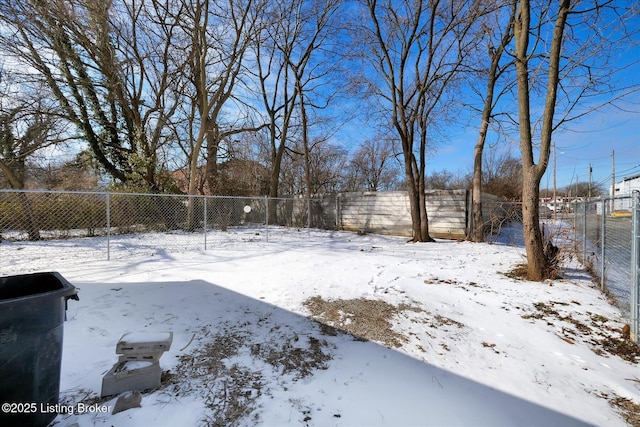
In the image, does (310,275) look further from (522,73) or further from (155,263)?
(522,73)

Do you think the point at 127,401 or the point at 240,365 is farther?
the point at 240,365

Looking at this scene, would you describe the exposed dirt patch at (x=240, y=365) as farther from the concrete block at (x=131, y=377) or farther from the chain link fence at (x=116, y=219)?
the chain link fence at (x=116, y=219)

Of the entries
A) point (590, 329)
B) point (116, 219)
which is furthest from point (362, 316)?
point (116, 219)

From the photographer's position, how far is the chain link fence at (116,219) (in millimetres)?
7730

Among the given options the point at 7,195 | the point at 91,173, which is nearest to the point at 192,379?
the point at 7,195

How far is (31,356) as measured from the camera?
1.46 metres

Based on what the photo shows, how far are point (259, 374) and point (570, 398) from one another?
2.39 m

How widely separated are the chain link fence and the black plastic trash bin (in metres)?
4.89

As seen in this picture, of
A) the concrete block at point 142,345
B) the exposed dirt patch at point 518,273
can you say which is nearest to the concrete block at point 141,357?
the concrete block at point 142,345

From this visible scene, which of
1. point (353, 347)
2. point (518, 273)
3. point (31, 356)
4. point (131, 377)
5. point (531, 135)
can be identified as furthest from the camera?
point (518, 273)

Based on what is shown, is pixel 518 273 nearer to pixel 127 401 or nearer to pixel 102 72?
pixel 127 401

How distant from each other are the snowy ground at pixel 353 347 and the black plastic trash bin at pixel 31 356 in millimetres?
207

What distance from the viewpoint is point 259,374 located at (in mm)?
2090

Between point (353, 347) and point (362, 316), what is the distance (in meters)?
0.68
